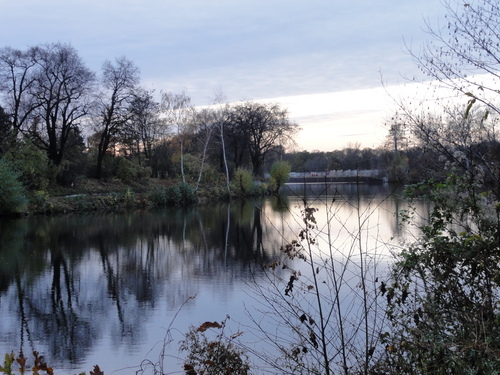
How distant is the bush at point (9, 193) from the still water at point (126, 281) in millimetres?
3792

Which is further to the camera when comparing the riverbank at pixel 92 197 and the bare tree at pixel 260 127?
the bare tree at pixel 260 127

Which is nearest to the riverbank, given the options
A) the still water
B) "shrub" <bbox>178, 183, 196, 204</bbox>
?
"shrub" <bbox>178, 183, 196, 204</bbox>

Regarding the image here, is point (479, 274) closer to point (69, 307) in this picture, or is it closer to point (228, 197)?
point (69, 307)

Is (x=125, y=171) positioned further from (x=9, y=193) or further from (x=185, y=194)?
(x=9, y=193)

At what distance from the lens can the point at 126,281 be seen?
11.2m

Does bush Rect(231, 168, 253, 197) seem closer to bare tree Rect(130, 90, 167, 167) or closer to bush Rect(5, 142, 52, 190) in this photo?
bare tree Rect(130, 90, 167, 167)

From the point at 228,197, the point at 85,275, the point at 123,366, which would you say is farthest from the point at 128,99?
the point at 123,366

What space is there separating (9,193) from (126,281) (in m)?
15.8

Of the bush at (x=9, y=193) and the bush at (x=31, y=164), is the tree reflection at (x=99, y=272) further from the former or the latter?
the bush at (x=31, y=164)

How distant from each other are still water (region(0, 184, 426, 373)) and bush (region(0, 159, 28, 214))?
12.4 ft

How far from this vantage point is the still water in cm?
695

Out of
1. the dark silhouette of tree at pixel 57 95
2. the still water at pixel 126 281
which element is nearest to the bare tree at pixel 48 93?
the dark silhouette of tree at pixel 57 95

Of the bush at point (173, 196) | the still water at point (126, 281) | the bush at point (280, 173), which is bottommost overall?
the still water at point (126, 281)

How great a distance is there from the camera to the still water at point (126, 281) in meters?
6.95
